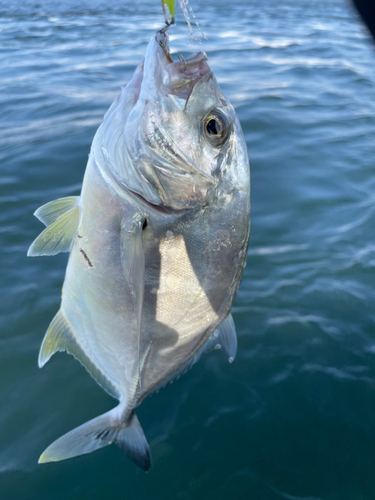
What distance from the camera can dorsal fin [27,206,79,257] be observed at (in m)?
1.89

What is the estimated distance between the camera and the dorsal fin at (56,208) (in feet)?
6.31

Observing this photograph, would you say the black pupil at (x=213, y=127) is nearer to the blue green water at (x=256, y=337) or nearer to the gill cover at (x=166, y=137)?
the gill cover at (x=166, y=137)

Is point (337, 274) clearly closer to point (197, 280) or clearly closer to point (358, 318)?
point (358, 318)

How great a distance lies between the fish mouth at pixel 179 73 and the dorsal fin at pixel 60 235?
25.0 inches

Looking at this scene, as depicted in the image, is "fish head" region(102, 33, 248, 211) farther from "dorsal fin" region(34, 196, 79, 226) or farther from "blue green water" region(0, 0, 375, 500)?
"blue green water" region(0, 0, 375, 500)

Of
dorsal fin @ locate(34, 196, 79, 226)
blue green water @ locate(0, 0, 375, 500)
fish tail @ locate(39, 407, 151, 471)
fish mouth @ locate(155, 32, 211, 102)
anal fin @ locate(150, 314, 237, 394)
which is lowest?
blue green water @ locate(0, 0, 375, 500)

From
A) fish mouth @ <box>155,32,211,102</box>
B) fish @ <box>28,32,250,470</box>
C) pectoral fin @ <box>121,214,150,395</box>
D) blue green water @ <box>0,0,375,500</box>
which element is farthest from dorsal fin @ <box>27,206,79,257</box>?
blue green water @ <box>0,0,375,500</box>

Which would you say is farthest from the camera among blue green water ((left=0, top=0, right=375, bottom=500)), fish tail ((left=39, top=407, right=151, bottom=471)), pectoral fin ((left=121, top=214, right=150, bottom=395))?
blue green water ((left=0, top=0, right=375, bottom=500))

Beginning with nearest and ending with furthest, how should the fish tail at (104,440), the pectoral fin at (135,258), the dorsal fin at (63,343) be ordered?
the pectoral fin at (135,258)
the fish tail at (104,440)
the dorsal fin at (63,343)

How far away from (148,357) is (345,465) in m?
1.21

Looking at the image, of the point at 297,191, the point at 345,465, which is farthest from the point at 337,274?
the point at 345,465

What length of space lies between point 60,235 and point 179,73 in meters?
0.84

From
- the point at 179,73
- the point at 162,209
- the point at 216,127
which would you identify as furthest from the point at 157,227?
the point at 179,73

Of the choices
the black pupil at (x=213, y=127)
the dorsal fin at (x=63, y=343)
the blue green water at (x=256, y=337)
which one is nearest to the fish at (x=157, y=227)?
the black pupil at (x=213, y=127)
